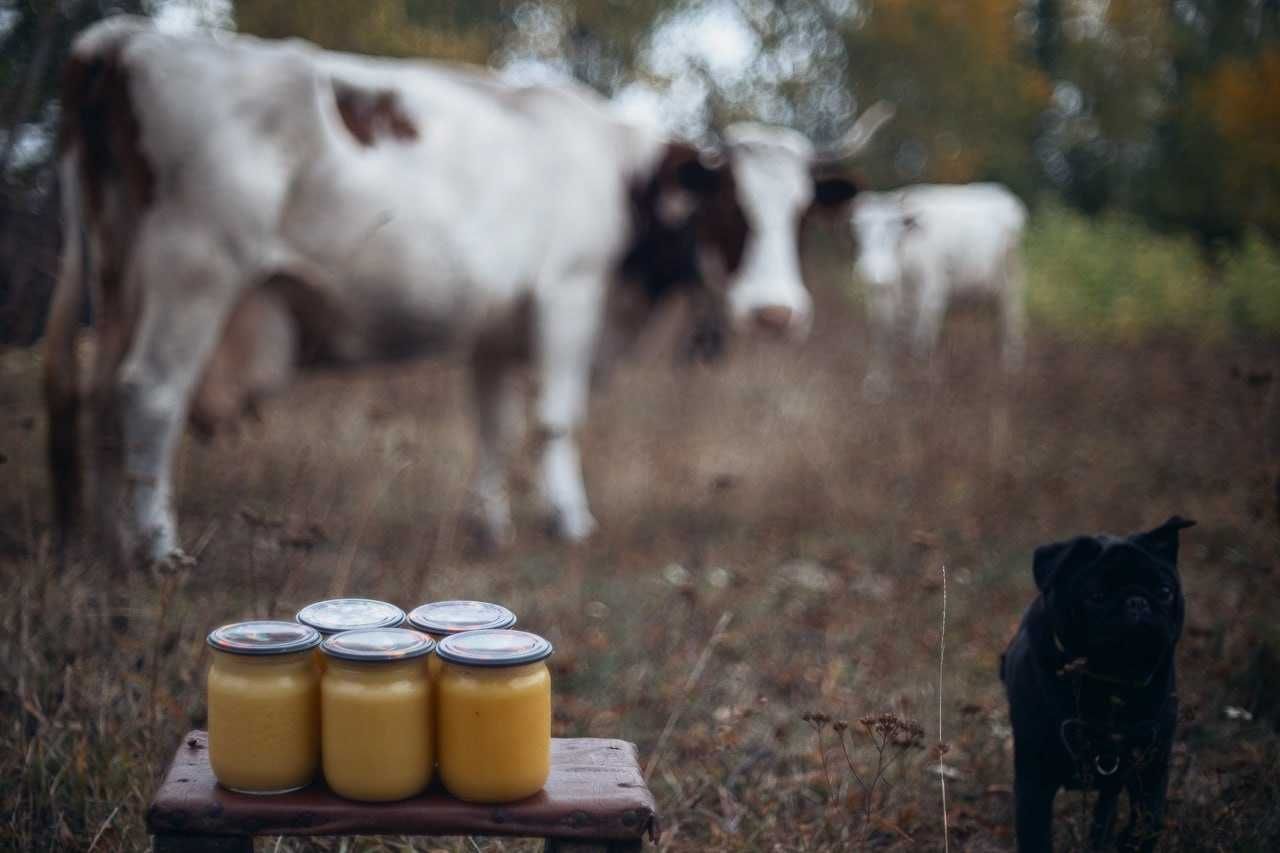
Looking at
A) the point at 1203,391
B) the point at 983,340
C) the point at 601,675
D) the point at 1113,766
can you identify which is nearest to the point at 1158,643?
the point at 1113,766

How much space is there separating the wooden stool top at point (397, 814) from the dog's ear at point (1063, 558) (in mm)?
823

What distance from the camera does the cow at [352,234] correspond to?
357 cm

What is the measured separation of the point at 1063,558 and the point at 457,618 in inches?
42.1

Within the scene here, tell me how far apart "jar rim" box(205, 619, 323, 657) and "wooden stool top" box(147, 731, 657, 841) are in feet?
0.75

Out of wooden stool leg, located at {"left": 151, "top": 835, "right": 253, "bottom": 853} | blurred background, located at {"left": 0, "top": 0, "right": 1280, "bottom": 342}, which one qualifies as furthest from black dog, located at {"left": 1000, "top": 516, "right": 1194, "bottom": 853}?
blurred background, located at {"left": 0, "top": 0, "right": 1280, "bottom": 342}

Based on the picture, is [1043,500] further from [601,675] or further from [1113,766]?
[1113,766]

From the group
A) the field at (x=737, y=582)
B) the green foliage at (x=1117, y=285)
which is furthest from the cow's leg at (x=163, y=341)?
the green foliage at (x=1117, y=285)

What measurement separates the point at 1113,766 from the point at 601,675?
65.2 inches

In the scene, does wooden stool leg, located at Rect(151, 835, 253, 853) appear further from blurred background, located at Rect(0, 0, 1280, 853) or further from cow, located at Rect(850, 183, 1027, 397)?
cow, located at Rect(850, 183, 1027, 397)

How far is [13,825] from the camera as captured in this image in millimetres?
2135

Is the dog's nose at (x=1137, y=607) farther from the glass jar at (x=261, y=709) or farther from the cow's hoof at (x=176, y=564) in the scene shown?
the cow's hoof at (x=176, y=564)

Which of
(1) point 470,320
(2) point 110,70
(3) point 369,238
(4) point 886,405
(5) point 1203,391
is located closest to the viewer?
(2) point 110,70

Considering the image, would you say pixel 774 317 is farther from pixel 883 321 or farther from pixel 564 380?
pixel 883 321

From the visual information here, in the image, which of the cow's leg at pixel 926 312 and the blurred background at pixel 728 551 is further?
the cow's leg at pixel 926 312
